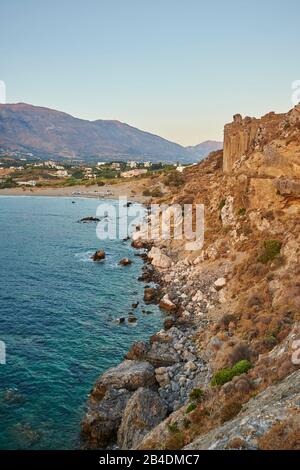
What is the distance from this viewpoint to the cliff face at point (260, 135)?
153ft

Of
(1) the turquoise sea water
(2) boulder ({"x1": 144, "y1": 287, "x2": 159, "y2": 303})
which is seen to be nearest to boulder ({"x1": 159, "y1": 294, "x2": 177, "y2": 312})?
(1) the turquoise sea water

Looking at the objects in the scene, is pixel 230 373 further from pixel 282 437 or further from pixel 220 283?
pixel 220 283

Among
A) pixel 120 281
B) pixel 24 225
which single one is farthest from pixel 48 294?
pixel 24 225

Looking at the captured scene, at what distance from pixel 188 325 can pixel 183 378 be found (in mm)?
9548

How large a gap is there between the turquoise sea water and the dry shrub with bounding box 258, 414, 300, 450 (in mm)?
12602

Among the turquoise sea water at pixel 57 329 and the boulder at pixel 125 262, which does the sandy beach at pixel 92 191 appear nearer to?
the turquoise sea water at pixel 57 329

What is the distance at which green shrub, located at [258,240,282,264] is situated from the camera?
122ft

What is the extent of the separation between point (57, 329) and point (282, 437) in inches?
1019

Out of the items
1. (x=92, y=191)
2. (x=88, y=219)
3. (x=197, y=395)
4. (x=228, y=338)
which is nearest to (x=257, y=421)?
(x=197, y=395)

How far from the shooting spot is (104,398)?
79.0 ft

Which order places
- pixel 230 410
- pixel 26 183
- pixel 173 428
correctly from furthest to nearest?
pixel 26 183 → pixel 173 428 → pixel 230 410

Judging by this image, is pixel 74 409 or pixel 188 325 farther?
pixel 188 325

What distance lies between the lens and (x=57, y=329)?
35469mm
